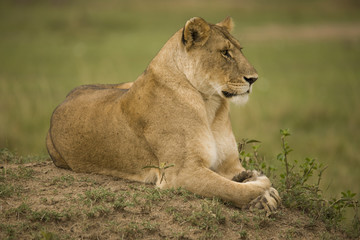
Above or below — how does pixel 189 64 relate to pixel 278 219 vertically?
above

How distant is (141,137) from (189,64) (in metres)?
0.81

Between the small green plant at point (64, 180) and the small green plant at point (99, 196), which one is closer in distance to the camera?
the small green plant at point (99, 196)

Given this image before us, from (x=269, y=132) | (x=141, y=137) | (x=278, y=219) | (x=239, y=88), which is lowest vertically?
(x=269, y=132)

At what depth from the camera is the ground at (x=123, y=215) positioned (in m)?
3.86

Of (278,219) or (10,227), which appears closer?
(10,227)

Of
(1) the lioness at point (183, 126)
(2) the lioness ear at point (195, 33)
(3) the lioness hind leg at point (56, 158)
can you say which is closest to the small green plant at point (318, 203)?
(1) the lioness at point (183, 126)

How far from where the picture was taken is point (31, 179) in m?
4.77

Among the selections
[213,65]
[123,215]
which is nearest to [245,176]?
[213,65]

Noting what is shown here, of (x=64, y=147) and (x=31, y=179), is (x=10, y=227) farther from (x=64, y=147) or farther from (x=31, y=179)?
(x=64, y=147)

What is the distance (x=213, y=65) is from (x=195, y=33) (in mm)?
342

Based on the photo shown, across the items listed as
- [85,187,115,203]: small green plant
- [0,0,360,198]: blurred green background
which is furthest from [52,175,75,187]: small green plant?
[0,0,360,198]: blurred green background

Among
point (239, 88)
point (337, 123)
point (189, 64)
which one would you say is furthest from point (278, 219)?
point (337, 123)

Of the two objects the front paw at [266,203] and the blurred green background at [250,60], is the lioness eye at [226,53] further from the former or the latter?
the blurred green background at [250,60]

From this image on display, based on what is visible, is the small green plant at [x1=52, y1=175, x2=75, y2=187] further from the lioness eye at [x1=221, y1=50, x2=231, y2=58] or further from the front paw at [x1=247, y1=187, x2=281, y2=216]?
the lioness eye at [x1=221, y1=50, x2=231, y2=58]
